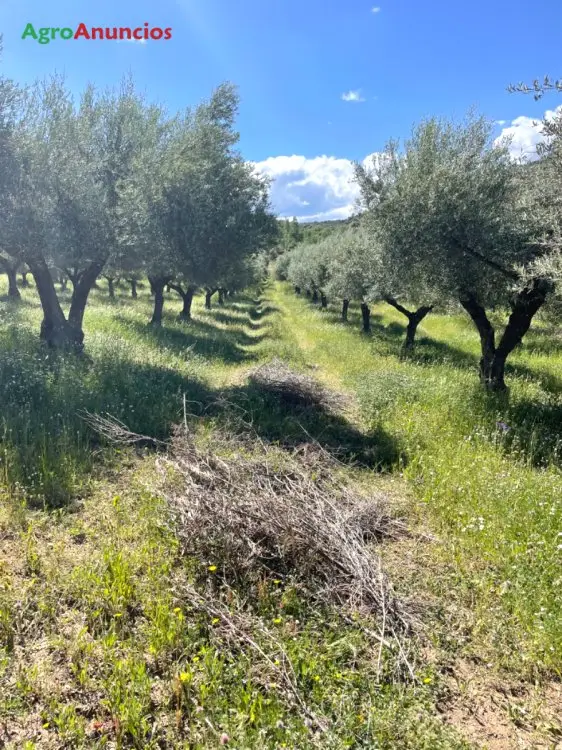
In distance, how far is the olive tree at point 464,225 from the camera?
951 centimetres

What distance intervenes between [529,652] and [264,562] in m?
2.43

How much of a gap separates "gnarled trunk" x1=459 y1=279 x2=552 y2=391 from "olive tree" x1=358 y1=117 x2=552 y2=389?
0.09ft

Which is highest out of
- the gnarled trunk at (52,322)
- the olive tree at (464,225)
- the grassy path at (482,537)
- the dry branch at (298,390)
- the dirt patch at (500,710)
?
the olive tree at (464,225)

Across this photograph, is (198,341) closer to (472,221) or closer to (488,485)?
(472,221)

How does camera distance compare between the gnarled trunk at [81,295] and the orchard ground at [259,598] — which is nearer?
the orchard ground at [259,598]

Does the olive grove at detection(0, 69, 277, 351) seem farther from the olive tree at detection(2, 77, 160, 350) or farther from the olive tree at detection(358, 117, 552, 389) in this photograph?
the olive tree at detection(358, 117, 552, 389)

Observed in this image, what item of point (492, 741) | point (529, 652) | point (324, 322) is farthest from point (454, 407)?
point (324, 322)

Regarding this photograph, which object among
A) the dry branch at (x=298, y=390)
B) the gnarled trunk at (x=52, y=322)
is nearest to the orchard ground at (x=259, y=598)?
the dry branch at (x=298, y=390)

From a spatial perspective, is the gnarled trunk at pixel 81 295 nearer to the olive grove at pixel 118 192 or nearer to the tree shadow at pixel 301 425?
the olive grove at pixel 118 192

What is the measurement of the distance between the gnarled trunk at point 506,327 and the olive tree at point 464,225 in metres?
0.03

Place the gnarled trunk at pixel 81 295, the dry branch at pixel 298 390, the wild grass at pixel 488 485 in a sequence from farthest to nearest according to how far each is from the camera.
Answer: the gnarled trunk at pixel 81 295
the dry branch at pixel 298 390
the wild grass at pixel 488 485

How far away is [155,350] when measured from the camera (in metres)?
14.5

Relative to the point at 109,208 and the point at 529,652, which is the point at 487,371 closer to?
the point at 529,652

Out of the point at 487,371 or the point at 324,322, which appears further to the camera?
the point at 324,322
